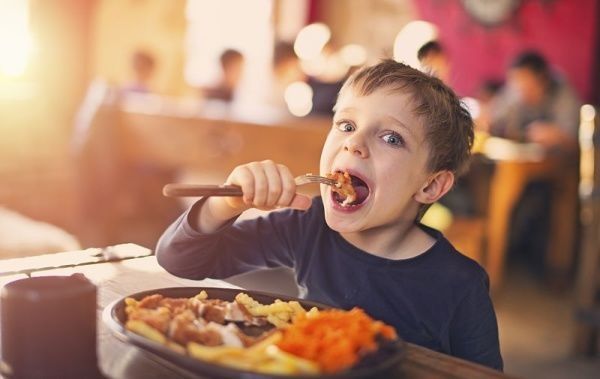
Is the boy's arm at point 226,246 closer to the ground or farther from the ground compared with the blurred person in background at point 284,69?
closer to the ground

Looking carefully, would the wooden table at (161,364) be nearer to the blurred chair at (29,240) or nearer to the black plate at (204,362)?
the black plate at (204,362)

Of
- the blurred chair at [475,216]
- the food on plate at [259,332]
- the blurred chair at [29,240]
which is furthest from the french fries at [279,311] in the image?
the blurred chair at [475,216]

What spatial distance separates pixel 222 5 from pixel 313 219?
6796 millimetres

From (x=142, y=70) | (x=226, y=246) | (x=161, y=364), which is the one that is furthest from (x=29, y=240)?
(x=142, y=70)

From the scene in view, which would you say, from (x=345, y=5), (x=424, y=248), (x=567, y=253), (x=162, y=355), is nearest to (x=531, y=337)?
(x=567, y=253)

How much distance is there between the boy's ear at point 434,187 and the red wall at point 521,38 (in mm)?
4865

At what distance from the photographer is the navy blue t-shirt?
1240 millimetres

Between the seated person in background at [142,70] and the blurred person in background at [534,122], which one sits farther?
the seated person in background at [142,70]

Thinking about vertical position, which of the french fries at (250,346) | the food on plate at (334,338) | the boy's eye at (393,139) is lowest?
the french fries at (250,346)

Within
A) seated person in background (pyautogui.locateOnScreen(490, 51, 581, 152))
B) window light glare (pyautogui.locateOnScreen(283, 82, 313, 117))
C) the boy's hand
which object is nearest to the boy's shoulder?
the boy's hand

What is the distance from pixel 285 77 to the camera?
19.1ft

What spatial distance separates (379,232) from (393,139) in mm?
178

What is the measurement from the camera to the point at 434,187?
1.41m

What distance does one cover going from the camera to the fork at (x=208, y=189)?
3.18ft
